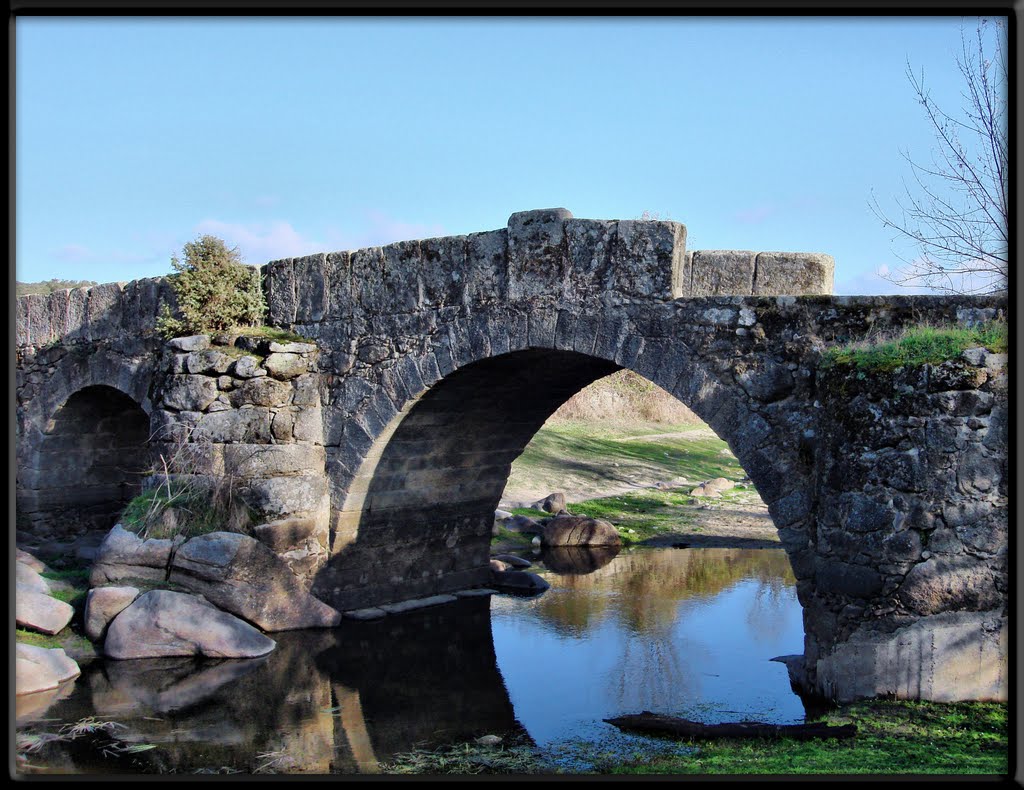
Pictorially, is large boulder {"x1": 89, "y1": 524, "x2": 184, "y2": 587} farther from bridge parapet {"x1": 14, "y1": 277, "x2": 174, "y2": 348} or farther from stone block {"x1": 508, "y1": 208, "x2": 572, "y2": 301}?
stone block {"x1": 508, "y1": 208, "x2": 572, "y2": 301}

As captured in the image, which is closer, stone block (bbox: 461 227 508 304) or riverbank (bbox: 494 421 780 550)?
stone block (bbox: 461 227 508 304)

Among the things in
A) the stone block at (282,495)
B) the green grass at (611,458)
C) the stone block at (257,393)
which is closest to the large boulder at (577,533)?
the green grass at (611,458)

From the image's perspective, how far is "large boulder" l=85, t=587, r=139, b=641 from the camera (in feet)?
27.1

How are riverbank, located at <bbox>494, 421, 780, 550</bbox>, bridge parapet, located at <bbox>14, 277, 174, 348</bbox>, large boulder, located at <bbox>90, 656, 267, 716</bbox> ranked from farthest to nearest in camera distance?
riverbank, located at <bbox>494, 421, 780, 550</bbox>, bridge parapet, located at <bbox>14, 277, 174, 348</bbox>, large boulder, located at <bbox>90, 656, 267, 716</bbox>

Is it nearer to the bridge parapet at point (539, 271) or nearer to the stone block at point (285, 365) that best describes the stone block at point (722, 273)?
the bridge parapet at point (539, 271)

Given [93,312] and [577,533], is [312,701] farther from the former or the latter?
[577,533]

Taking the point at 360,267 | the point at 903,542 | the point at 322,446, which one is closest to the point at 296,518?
the point at 322,446

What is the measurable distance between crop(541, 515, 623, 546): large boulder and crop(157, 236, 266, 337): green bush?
5732 millimetres

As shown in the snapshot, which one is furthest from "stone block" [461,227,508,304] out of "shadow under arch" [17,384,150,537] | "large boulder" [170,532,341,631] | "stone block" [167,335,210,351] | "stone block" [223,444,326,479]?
"shadow under arch" [17,384,150,537]

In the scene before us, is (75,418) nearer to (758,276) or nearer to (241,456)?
(241,456)

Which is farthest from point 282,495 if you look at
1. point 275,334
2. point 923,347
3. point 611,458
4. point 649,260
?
point 611,458

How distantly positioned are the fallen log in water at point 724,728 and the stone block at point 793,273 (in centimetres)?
302

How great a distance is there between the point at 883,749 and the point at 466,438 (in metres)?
5.62

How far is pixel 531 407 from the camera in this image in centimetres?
1035
